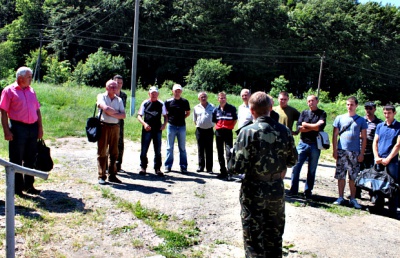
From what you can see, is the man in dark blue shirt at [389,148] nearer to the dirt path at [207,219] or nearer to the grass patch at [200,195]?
the dirt path at [207,219]

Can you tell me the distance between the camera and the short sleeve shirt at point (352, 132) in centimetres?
663

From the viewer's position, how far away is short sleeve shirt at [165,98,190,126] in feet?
26.7

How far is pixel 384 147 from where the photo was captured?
654 cm

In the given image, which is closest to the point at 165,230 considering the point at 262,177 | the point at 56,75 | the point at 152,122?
the point at 262,177

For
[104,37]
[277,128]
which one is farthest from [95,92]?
[104,37]

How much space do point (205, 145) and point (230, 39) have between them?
45.2 m

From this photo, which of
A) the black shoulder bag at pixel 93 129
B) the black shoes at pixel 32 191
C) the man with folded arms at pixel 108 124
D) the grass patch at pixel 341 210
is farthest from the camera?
the man with folded arms at pixel 108 124

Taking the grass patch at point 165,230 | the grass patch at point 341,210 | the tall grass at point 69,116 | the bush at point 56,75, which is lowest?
the grass patch at point 341,210

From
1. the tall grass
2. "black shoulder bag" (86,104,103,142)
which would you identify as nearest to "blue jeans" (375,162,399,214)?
"black shoulder bag" (86,104,103,142)

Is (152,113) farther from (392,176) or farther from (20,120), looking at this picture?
(392,176)

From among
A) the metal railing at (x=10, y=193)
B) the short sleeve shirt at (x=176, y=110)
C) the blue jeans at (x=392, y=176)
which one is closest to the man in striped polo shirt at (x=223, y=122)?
the short sleeve shirt at (x=176, y=110)

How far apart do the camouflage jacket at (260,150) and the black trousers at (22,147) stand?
3.41m

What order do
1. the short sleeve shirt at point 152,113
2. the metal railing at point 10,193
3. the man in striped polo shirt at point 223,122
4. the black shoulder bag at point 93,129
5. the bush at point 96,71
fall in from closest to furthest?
the metal railing at point 10,193, the black shoulder bag at point 93,129, the short sleeve shirt at point 152,113, the man in striped polo shirt at point 223,122, the bush at point 96,71

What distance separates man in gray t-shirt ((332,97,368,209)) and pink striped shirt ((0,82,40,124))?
490cm
